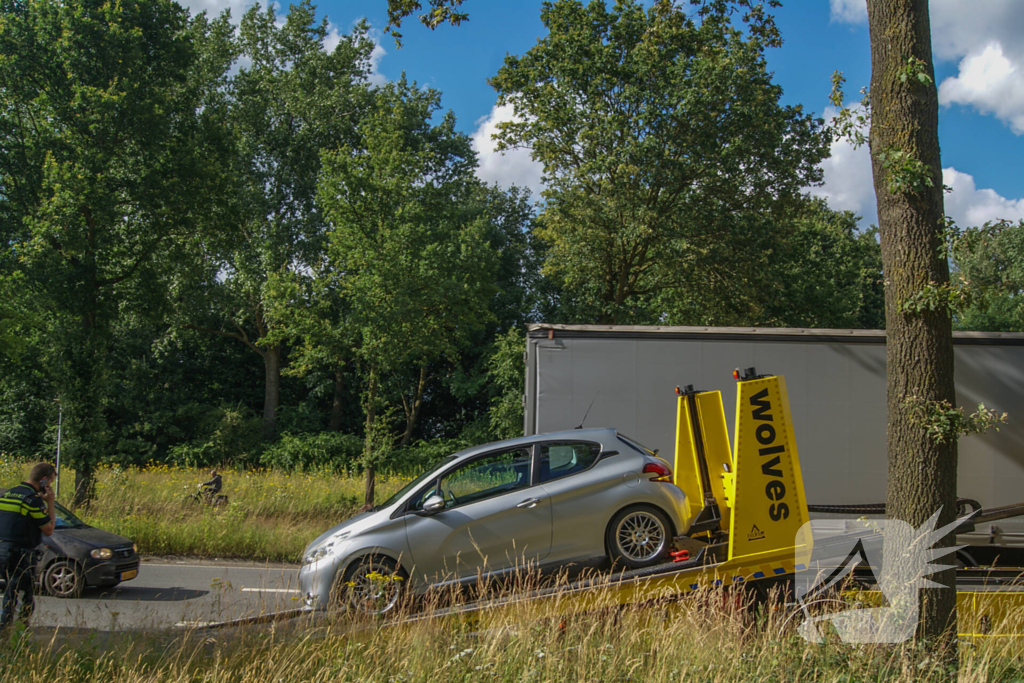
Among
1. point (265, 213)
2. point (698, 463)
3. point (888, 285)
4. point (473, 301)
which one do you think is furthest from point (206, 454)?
point (888, 285)

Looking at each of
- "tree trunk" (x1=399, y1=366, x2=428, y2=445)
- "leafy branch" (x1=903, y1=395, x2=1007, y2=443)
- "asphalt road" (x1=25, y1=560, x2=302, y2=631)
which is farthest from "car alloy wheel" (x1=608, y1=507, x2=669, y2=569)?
"tree trunk" (x1=399, y1=366, x2=428, y2=445)

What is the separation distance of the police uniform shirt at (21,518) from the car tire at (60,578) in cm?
221

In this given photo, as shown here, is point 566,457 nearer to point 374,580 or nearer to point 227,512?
point 374,580

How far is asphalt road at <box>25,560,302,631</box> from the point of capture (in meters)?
6.77

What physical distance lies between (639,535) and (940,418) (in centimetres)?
263

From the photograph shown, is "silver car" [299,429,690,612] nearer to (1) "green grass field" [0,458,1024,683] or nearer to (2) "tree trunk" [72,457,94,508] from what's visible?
(1) "green grass field" [0,458,1024,683]

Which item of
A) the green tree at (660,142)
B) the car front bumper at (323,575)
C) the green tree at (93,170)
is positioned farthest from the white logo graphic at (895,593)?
the green tree at (660,142)

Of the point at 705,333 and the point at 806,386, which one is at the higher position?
the point at 705,333

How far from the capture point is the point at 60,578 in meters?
8.27

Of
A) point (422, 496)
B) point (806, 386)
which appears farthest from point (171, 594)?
point (806, 386)

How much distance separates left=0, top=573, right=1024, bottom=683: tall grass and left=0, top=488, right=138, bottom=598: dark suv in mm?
4052

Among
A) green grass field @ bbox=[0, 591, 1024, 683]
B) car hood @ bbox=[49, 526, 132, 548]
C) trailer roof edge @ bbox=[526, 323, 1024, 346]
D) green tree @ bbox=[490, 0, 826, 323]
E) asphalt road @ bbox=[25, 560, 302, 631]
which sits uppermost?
green tree @ bbox=[490, 0, 826, 323]

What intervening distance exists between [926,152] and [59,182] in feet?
49.8

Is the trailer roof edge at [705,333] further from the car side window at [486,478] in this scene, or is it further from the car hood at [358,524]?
the car hood at [358,524]
